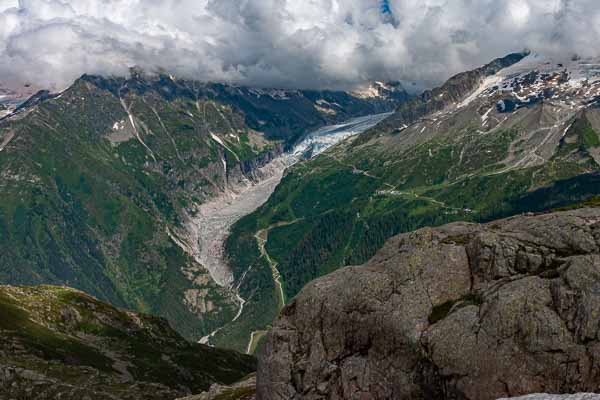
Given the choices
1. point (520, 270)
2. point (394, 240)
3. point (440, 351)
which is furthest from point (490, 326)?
point (394, 240)

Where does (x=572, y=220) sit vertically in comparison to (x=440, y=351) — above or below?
above

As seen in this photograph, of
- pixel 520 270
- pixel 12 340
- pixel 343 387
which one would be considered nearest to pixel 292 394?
pixel 343 387

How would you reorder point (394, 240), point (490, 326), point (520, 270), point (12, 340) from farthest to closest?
point (12, 340)
point (394, 240)
point (520, 270)
point (490, 326)

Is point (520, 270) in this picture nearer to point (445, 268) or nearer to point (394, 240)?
point (445, 268)

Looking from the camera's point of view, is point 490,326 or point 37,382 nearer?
point 490,326

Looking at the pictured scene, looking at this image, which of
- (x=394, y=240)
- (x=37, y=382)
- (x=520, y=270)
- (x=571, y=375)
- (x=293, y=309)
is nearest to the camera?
(x=571, y=375)

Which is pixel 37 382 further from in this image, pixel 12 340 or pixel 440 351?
pixel 440 351

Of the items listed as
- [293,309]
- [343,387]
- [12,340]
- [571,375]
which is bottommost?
[571,375]
